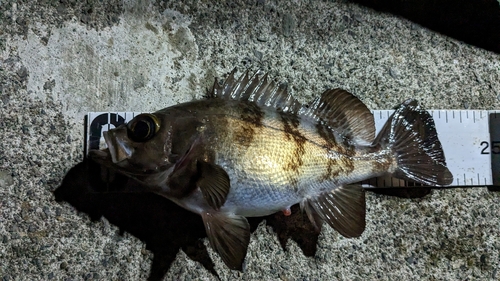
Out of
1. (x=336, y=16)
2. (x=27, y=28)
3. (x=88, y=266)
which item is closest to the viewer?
(x=88, y=266)

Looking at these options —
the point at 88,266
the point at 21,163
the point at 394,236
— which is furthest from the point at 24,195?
the point at 394,236

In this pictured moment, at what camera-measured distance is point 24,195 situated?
1.94 meters

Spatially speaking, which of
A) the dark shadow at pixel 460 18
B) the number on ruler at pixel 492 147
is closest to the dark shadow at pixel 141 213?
the number on ruler at pixel 492 147

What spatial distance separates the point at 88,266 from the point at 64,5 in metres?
1.38

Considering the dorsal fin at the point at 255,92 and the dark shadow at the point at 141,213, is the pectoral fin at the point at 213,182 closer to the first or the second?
the dorsal fin at the point at 255,92

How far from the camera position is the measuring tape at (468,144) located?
206 centimetres

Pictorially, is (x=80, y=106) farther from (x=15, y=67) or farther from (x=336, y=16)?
(x=336, y=16)

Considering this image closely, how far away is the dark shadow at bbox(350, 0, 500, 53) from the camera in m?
2.22

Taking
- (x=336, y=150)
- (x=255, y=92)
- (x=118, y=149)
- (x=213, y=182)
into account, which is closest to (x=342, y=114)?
(x=336, y=150)

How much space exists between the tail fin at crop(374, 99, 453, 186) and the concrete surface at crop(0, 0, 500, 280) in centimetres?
23

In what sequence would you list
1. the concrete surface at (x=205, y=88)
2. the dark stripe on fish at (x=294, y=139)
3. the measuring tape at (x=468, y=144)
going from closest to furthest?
the dark stripe on fish at (x=294, y=139) → the concrete surface at (x=205, y=88) → the measuring tape at (x=468, y=144)

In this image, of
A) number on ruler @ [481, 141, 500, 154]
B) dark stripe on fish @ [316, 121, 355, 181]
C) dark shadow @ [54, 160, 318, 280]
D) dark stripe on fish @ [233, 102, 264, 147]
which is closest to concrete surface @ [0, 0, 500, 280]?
dark shadow @ [54, 160, 318, 280]

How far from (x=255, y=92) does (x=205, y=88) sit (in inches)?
16.1

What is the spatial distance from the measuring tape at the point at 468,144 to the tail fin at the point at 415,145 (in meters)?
0.14
